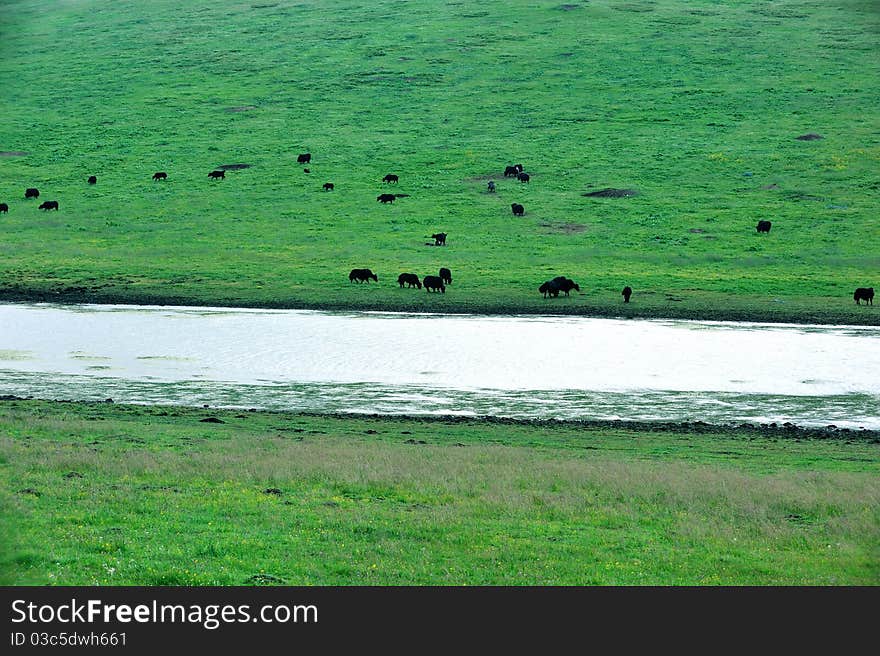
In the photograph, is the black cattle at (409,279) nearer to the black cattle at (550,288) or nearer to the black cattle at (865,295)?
the black cattle at (550,288)

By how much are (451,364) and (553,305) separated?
16369mm

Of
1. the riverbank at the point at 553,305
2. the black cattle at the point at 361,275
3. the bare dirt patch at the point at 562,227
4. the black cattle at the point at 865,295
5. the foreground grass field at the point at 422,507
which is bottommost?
the foreground grass field at the point at 422,507

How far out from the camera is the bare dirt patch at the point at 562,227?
233 ft

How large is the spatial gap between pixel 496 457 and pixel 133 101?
311 ft

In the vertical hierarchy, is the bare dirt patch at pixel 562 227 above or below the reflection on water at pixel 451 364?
above

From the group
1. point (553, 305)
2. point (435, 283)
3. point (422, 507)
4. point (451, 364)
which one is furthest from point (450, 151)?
point (422, 507)

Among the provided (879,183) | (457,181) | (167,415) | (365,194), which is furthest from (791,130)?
(167,415)

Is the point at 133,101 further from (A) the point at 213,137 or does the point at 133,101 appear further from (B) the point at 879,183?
(B) the point at 879,183

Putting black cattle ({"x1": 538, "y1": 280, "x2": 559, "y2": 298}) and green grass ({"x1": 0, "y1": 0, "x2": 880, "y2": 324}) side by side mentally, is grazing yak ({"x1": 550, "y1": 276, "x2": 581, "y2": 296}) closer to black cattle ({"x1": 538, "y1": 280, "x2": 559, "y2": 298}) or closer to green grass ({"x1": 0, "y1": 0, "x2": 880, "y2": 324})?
black cattle ({"x1": 538, "y1": 280, "x2": 559, "y2": 298})

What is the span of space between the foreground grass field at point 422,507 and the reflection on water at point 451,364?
5.26 m

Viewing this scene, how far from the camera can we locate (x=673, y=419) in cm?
3006

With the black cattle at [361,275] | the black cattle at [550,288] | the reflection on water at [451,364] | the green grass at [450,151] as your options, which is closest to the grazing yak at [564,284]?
the black cattle at [550,288]

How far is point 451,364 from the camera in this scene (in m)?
39.0

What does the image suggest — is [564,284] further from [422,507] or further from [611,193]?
[422,507]
